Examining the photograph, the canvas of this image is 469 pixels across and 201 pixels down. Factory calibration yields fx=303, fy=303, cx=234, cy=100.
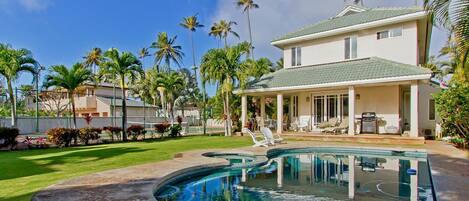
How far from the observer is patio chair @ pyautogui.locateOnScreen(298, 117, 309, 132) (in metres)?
→ 21.3

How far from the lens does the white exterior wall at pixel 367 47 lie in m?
18.2

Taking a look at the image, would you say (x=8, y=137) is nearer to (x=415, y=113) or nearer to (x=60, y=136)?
(x=60, y=136)

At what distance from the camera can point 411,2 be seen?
2092 centimetres

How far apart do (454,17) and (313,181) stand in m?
5.20

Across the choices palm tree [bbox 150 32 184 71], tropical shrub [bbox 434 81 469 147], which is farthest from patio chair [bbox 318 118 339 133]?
palm tree [bbox 150 32 184 71]

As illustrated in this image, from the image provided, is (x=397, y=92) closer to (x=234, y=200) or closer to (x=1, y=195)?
(x=234, y=200)

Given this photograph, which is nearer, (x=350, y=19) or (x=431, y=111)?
(x=431, y=111)

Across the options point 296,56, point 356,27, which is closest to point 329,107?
point 296,56

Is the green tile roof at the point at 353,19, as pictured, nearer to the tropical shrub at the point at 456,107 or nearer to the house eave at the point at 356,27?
the house eave at the point at 356,27

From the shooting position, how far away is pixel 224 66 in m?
21.9

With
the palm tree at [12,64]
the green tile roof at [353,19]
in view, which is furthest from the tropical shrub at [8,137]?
the green tile roof at [353,19]

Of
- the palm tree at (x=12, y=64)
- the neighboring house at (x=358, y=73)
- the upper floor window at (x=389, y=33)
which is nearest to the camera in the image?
the palm tree at (x=12, y=64)

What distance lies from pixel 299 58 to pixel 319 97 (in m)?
3.62

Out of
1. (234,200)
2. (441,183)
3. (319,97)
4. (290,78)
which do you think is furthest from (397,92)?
(234,200)
